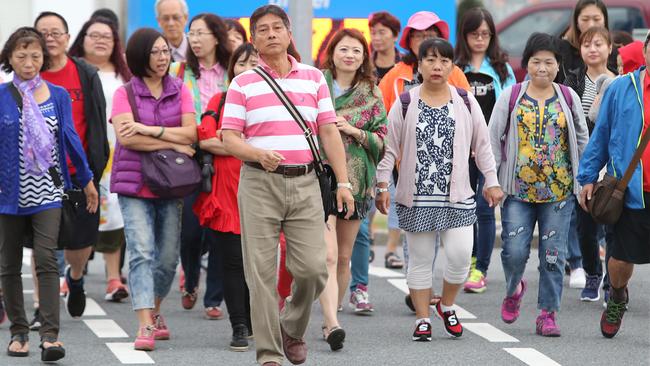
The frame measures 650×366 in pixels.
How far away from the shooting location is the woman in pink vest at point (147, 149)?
29.2 feet

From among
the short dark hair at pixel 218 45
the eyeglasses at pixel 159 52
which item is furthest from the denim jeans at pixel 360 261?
the eyeglasses at pixel 159 52

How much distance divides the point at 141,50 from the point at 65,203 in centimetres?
99

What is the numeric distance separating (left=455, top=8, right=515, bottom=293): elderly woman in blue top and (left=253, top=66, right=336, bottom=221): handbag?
306cm

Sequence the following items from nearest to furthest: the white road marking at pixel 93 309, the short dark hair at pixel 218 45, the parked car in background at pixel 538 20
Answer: the short dark hair at pixel 218 45 < the white road marking at pixel 93 309 < the parked car in background at pixel 538 20

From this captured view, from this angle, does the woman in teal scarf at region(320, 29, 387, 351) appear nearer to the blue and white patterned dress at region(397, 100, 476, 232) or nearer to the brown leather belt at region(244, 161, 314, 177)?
the blue and white patterned dress at region(397, 100, 476, 232)

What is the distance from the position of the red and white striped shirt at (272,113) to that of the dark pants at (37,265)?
1.37m

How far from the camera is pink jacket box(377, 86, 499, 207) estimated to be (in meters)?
9.11

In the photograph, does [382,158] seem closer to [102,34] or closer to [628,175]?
[628,175]

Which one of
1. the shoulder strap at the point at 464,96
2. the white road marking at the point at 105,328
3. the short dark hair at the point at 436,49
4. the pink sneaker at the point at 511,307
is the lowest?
the white road marking at the point at 105,328

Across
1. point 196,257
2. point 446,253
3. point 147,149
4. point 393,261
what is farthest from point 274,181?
point 393,261

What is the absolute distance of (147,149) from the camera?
892cm

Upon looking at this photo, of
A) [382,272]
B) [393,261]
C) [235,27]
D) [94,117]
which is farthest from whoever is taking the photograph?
[393,261]

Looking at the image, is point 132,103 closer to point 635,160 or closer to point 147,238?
point 147,238

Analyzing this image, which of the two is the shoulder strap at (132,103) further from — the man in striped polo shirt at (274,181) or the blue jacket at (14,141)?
the man in striped polo shirt at (274,181)
